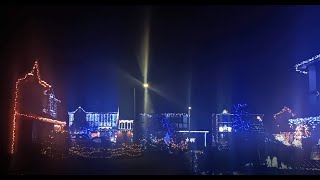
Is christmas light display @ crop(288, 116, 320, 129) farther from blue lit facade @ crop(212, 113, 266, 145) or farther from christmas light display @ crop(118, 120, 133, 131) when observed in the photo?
christmas light display @ crop(118, 120, 133, 131)

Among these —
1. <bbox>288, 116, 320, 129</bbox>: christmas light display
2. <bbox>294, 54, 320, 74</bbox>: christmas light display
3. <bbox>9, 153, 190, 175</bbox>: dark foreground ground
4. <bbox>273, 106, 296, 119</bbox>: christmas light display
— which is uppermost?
<bbox>294, 54, 320, 74</bbox>: christmas light display

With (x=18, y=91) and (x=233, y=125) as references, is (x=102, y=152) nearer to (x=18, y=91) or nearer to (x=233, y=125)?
(x=18, y=91)

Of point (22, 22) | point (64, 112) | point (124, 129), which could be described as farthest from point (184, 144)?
point (22, 22)

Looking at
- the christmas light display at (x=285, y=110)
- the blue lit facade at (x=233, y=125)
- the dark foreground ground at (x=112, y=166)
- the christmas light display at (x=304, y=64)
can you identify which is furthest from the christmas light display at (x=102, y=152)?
the christmas light display at (x=304, y=64)

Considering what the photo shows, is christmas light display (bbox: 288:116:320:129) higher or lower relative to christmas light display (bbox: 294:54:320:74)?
lower

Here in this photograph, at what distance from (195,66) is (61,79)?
4.05ft

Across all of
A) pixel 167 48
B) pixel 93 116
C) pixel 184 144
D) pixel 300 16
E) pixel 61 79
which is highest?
pixel 300 16

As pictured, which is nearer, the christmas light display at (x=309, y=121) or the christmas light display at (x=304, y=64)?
the christmas light display at (x=309, y=121)

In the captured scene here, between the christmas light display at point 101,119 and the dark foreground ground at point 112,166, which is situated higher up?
the christmas light display at point 101,119

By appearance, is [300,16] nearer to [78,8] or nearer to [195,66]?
[195,66]

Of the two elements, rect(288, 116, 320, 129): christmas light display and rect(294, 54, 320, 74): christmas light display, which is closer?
rect(288, 116, 320, 129): christmas light display

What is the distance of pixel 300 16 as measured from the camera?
13.0 feet

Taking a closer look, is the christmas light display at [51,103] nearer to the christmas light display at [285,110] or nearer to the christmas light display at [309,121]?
the christmas light display at [285,110]

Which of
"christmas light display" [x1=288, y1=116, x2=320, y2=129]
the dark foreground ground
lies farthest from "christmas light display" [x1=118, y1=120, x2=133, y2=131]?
"christmas light display" [x1=288, y1=116, x2=320, y2=129]
